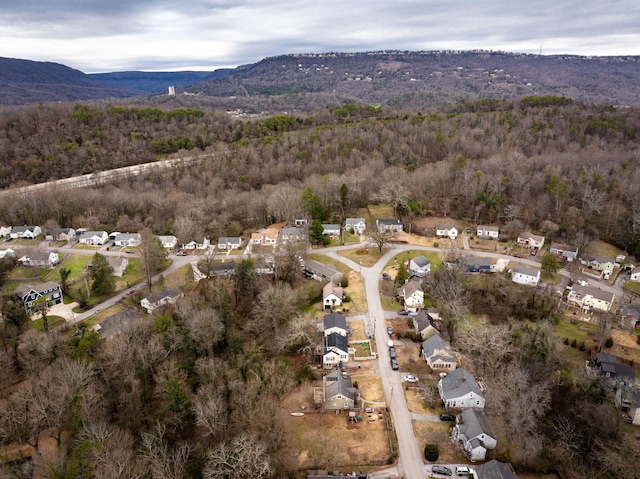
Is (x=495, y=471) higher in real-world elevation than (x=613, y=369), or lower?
higher

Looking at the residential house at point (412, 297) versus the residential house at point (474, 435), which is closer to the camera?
the residential house at point (474, 435)

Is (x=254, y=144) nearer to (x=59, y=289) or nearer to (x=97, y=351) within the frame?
(x=59, y=289)

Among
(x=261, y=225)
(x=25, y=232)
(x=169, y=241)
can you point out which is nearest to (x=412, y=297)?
(x=261, y=225)

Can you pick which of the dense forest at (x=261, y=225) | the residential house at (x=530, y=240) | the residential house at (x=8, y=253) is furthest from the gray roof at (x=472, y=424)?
the residential house at (x=8, y=253)

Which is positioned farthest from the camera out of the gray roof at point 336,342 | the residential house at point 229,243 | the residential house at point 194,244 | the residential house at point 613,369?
the residential house at point 194,244

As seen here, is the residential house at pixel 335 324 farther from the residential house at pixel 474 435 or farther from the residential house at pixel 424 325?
the residential house at pixel 474 435

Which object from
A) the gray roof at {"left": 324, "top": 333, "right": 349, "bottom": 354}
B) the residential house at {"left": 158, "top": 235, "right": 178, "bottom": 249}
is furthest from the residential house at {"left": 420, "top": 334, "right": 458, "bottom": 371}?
the residential house at {"left": 158, "top": 235, "right": 178, "bottom": 249}

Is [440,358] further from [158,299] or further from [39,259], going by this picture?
[39,259]
